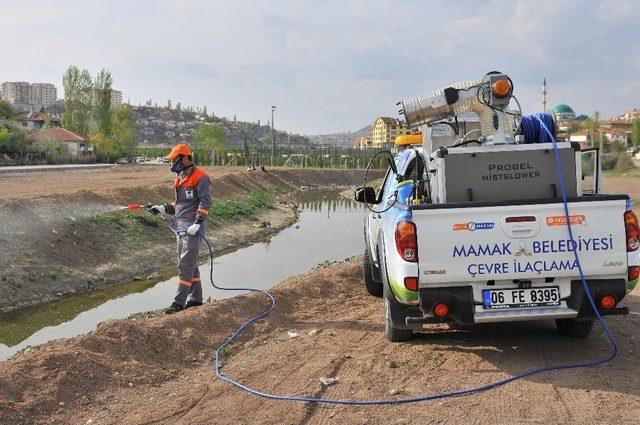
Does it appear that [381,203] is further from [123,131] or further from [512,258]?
[123,131]

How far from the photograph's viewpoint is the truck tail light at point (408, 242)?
17.6ft

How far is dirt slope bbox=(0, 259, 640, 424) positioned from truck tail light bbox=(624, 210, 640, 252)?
3.46 feet

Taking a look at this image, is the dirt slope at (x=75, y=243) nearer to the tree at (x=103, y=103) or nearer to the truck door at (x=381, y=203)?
the truck door at (x=381, y=203)

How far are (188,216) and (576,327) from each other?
490 cm

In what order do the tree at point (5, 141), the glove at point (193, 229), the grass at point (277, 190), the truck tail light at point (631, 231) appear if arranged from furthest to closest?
the tree at point (5, 141)
the grass at point (277, 190)
the glove at point (193, 229)
the truck tail light at point (631, 231)

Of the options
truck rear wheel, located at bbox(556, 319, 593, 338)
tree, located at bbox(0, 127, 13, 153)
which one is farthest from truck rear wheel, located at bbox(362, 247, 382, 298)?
tree, located at bbox(0, 127, 13, 153)

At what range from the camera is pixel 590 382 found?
5.13m

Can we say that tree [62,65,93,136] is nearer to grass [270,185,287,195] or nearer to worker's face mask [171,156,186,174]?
grass [270,185,287,195]

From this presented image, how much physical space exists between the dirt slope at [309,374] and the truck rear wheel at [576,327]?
9cm

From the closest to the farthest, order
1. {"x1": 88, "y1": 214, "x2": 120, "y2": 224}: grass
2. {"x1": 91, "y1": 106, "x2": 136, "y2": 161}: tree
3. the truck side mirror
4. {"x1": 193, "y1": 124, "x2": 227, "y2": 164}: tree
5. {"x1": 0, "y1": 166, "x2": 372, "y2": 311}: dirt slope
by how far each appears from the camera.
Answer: the truck side mirror → {"x1": 0, "y1": 166, "x2": 372, "y2": 311}: dirt slope → {"x1": 88, "y1": 214, "x2": 120, "y2": 224}: grass → {"x1": 91, "y1": 106, "x2": 136, "y2": 161}: tree → {"x1": 193, "y1": 124, "x2": 227, "y2": 164}: tree

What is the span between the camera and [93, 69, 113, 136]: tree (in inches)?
2886

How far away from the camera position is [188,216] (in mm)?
8500

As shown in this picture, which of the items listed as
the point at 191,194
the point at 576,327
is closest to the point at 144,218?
the point at 191,194

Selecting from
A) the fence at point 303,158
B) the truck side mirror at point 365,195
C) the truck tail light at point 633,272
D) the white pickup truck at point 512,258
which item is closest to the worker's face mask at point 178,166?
the truck side mirror at point 365,195
